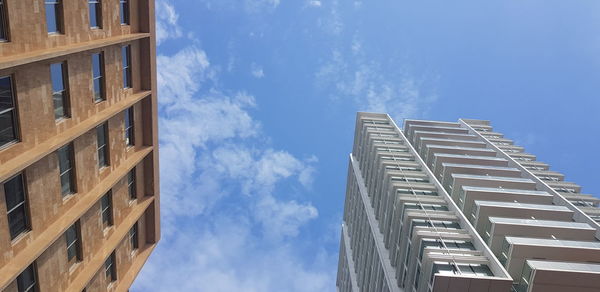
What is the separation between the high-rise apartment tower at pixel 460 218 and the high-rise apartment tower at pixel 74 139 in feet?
66.4

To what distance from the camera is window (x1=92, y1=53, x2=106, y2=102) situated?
881 inches

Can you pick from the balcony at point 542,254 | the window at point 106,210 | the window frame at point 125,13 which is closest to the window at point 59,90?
the window at point 106,210

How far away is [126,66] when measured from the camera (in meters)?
26.9

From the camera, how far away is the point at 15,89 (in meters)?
15.9

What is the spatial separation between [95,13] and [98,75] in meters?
3.12

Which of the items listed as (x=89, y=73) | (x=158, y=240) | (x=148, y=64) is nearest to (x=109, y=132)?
(x=89, y=73)

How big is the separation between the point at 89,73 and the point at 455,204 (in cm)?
3195

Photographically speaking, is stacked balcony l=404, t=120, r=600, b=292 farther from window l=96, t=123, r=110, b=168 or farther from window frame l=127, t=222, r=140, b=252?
window l=96, t=123, r=110, b=168

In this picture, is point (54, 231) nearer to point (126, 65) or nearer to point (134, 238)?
point (126, 65)

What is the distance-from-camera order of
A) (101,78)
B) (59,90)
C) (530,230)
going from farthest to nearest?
(530,230)
(101,78)
(59,90)

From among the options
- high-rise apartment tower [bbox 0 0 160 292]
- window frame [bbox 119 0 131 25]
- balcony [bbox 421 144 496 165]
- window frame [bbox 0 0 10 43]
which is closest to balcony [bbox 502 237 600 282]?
balcony [bbox 421 144 496 165]

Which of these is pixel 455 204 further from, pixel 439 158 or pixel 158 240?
pixel 158 240

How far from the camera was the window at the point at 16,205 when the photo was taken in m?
16.3

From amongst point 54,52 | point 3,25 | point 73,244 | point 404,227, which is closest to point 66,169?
point 73,244
